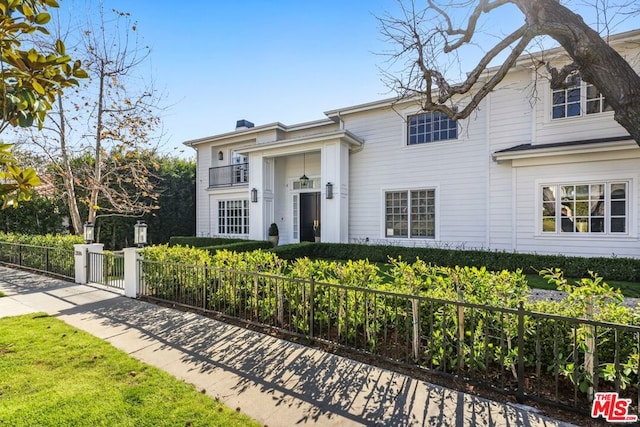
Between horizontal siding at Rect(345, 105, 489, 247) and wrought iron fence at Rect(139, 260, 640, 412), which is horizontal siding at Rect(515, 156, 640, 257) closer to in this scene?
horizontal siding at Rect(345, 105, 489, 247)

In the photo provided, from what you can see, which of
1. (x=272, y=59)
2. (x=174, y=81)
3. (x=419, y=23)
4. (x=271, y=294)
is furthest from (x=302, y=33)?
(x=271, y=294)

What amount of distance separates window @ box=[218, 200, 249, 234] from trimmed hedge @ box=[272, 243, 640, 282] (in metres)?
5.27

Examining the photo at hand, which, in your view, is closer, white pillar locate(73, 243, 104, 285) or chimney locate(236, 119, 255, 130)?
white pillar locate(73, 243, 104, 285)

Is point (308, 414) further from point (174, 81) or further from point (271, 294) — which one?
point (174, 81)

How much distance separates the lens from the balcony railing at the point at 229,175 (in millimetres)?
15938

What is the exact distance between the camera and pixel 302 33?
8500 mm

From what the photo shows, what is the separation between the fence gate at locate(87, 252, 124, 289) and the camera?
8094 millimetres

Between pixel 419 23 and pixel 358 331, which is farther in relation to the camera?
pixel 419 23

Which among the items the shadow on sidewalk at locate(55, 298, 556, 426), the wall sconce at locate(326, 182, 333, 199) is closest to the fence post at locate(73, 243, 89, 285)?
the shadow on sidewalk at locate(55, 298, 556, 426)

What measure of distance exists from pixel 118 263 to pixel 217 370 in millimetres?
5896

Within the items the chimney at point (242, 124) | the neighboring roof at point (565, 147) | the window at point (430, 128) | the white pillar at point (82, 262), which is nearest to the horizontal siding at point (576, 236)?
the neighboring roof at point (565, 147)

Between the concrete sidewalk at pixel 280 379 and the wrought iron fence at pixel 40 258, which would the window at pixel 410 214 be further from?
the wrought iron fence at pixel 40 258

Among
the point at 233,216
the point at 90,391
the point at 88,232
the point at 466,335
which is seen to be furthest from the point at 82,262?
the point at 466,335

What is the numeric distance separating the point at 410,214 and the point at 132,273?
892cm
